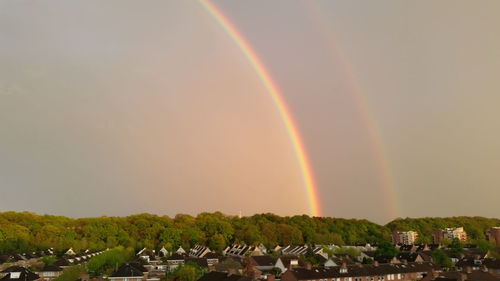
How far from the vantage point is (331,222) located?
345ft

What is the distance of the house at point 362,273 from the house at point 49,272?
26.7m

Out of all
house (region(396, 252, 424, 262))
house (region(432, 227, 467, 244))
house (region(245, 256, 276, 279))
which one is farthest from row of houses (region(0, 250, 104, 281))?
house (region(432, 227, 467, 244))

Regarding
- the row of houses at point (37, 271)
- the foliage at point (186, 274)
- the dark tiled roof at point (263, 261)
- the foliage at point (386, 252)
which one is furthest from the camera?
the foliage at point (386, 252)

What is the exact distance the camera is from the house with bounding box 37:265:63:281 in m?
52.6

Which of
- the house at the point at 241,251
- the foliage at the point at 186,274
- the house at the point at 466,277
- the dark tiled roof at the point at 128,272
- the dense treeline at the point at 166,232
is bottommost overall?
the house at the point at 466,277

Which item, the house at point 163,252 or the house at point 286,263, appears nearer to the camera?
the house at point 286,263

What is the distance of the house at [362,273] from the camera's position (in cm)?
4394

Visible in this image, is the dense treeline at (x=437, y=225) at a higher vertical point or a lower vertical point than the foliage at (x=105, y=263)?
higher

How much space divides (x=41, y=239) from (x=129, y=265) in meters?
36.8

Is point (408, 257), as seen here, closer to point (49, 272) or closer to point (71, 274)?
point (71, 274)

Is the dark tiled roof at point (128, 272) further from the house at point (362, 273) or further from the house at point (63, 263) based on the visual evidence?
the house at point (362, 273)

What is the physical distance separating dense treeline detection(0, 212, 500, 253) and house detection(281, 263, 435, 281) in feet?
128

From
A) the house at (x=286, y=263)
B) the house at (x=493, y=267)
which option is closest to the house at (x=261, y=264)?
the house at (x=286, y=263)

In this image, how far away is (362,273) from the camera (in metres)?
46.8
